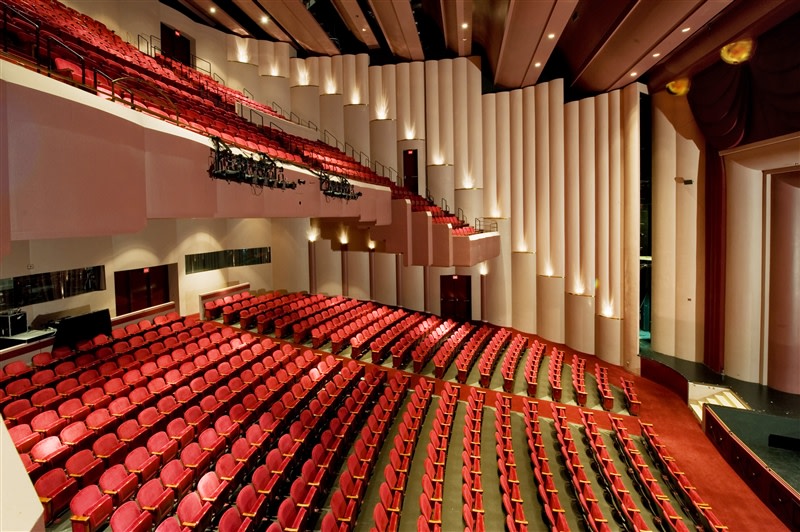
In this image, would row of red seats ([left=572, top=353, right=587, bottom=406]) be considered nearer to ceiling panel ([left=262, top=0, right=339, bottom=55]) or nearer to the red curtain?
A: the red curtain

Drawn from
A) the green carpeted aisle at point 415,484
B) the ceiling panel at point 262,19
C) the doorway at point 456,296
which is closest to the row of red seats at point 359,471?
the green carpeted aisle at point 415,484

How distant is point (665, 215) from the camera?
470 centimetres

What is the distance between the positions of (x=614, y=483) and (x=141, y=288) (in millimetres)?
4608

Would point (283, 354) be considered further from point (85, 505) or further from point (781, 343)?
point (781, 343)

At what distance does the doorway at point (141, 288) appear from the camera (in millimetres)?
4263

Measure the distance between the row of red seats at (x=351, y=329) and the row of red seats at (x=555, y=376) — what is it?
1901 mm

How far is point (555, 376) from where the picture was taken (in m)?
3.98

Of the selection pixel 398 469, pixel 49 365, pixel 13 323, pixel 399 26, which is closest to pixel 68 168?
pixel 49 365

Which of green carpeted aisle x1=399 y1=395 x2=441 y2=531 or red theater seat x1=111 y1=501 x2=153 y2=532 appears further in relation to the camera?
green carpeted aisle x1=399 y1=395 x2=441 y2=531

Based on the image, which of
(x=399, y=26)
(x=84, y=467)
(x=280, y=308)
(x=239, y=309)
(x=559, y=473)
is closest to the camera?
(x=84, y=467)

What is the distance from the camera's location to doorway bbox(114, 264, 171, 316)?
4263 mm

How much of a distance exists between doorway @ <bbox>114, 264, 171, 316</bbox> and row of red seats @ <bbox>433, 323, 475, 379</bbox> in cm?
314

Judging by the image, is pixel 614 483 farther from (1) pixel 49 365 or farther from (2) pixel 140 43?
(2) pixel 140 43

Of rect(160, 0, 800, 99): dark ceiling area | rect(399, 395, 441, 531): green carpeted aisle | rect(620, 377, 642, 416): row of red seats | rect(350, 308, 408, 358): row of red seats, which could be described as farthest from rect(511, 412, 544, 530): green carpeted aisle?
rect(160, 0, 800, 99): dark ceiling area
